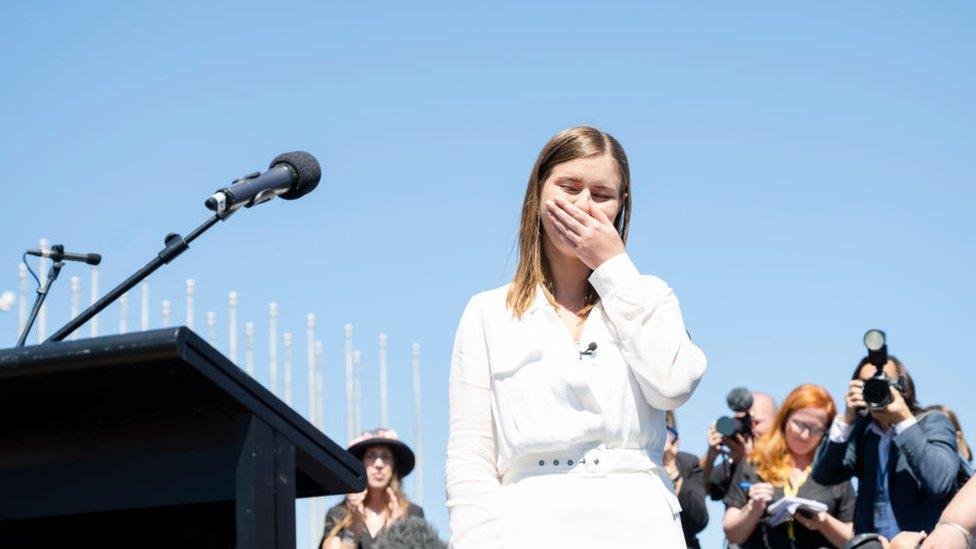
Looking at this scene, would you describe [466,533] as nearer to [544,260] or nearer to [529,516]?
[529,516]

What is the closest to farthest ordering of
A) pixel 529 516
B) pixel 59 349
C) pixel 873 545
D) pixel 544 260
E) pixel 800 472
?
1. pixel 59 349
2. pixel 529 516
3. pixel 544 260
4. pixel 873 545
5. pixel 800 472

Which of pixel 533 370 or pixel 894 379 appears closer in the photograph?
pixel 533 370

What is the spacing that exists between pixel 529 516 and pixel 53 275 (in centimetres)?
210

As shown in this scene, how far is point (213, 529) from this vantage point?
2922 mm

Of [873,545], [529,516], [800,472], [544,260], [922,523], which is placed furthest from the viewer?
[800,472]

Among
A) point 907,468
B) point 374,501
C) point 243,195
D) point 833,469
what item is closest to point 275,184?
point 243,195

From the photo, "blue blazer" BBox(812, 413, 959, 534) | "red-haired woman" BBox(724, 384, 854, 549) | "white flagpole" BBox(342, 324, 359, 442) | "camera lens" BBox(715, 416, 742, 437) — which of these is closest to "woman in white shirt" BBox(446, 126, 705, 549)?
"blue blazer" BBox(812, 413, 959, 534)

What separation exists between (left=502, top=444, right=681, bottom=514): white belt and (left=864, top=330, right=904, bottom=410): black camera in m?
3.37

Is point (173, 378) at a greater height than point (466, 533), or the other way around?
point (173, 378)

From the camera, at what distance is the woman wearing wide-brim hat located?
7316 millimetres

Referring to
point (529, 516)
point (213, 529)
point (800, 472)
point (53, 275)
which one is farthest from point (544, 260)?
point (800, 472)

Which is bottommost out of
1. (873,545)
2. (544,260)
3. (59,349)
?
(873,545)

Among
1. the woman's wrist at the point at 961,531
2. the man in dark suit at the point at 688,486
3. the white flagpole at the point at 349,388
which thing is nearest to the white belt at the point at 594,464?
the woman's wrist at the point at 961,531

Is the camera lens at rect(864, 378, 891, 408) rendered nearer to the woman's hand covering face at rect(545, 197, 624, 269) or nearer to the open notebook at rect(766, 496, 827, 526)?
the open notebook at rect(766, 496, 827, 526)
